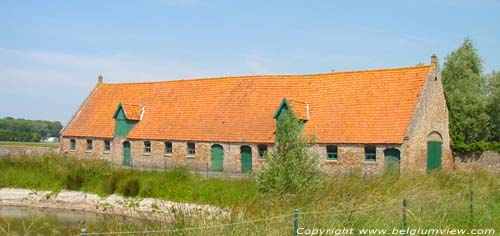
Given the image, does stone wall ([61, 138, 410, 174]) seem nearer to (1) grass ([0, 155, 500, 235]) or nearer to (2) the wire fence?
(1) grass ([0, 155, 500, 235])

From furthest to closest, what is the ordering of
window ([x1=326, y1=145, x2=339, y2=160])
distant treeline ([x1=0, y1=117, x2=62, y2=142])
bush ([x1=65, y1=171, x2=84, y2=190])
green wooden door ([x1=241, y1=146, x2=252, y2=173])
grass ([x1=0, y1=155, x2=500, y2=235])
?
distant treeline ([x1=0, y1=117, x2=62, y2=142]) < green wooden door ([x1=241, y1=146, x2=252, y2=173]) < window ([x1=326, y1=145, x2=339, y2=160]) < bush ([x1=65, y1=171, x2=84, y2=190]) < grass ([x1=0, y1=155, x2=500, y2=235])

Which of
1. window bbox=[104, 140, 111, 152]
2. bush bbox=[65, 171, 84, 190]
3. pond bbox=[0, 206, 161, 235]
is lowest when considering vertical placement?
pond bbox=[0, 206, 161, 235]

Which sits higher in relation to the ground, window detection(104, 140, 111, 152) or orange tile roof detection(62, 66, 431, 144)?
orange tile roof detection(62, 66, 431, 144)

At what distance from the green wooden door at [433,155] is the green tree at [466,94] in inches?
245

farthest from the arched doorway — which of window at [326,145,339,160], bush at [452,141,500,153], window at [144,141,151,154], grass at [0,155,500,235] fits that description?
window at [144,141,151,154]

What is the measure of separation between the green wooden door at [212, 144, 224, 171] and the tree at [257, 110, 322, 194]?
692 inches

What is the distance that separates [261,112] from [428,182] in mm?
20143

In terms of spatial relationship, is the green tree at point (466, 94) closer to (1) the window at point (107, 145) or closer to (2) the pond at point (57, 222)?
(1) the window at point (107, 145)

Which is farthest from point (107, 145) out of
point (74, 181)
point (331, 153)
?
point (331, 153)

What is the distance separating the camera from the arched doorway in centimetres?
3253

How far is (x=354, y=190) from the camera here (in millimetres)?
14070

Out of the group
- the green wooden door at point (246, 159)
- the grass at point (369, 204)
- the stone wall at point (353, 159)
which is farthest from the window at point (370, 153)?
the grass at point (369, 204)

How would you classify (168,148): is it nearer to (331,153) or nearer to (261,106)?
(261,106)

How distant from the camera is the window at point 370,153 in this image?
3033 cm
